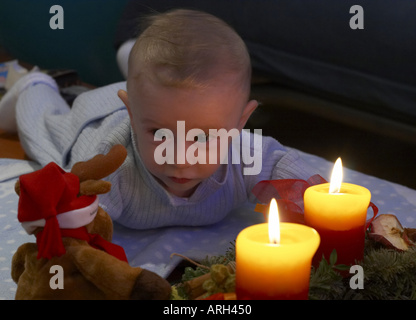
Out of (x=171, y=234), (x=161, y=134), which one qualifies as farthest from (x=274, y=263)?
(x=171, y=234)

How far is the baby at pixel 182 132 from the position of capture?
0.82m

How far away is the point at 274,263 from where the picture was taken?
1.83ft

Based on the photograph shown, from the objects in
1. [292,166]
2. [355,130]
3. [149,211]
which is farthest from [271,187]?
[355,130]

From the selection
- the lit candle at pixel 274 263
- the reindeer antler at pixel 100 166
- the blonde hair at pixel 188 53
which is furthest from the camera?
the blonde hair at pixel 188 53

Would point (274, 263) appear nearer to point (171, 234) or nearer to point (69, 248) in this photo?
point (69, 248)

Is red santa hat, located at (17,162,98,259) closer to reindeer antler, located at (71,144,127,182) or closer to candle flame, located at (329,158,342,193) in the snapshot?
reindeer antler, located at (71,144,127,182)

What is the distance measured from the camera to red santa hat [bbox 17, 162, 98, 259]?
2.03 feet

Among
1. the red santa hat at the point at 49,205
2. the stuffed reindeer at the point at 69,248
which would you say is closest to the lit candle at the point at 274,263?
the stuffed reindeer at the point at 69,248

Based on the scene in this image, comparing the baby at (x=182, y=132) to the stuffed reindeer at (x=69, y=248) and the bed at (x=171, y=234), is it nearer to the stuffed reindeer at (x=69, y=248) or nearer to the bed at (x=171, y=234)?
the bed at (x=171, y=234)

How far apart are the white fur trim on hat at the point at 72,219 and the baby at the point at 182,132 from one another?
0.68 ft

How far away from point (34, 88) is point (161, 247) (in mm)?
775

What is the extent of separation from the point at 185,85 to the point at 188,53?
0.15 ft

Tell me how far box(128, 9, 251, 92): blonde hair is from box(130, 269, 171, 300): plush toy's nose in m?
0.31
